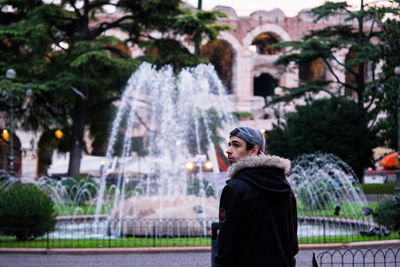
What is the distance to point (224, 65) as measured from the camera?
39.7 meters

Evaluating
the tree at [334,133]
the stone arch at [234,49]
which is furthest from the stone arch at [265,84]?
the tree at [334,133]

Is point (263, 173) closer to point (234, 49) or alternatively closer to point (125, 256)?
point (125, 256)

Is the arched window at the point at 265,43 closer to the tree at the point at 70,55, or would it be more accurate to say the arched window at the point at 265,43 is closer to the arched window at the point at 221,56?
the arched window at the point at 221,56

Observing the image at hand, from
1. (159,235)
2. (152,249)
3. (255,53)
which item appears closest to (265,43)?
(255,53)

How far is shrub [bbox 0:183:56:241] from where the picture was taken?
958 cm

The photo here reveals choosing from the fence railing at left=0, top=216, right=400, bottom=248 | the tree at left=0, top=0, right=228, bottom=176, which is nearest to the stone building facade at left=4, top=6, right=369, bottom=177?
the tree at left=0, top=0, right=228, bottom=176

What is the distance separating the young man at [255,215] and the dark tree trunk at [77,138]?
20.3 m

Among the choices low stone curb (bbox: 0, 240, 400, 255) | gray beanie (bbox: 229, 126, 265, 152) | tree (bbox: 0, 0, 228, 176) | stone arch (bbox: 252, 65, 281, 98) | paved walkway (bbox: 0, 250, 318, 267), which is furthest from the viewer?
stone arch (bbox: 252, 65, 281, 98)

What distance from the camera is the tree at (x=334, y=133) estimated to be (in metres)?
22.1

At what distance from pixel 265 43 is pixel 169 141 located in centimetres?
2222

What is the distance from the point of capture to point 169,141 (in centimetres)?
2061

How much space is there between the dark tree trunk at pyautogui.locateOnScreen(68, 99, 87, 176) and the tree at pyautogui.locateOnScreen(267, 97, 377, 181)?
8.22 m

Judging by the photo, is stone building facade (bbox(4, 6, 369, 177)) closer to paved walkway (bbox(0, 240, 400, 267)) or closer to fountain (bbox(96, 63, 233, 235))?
fountain (bbox(96, 63, 233, 235))

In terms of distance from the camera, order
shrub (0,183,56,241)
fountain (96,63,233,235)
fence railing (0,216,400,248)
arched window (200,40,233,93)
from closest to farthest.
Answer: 1. fence railing (0,216,400,248)
2. shrub (0,183,56,241)
3. fountain (96,63,233,235)
4. arched window (200,40,233,93)
